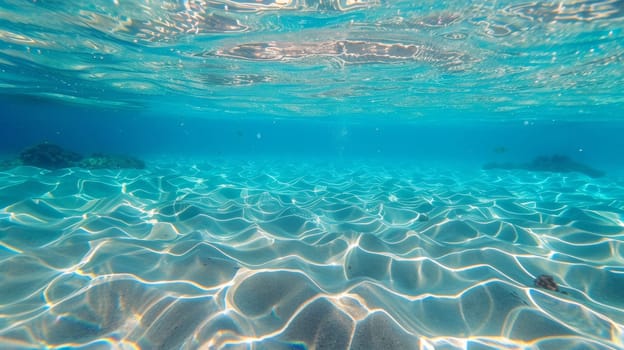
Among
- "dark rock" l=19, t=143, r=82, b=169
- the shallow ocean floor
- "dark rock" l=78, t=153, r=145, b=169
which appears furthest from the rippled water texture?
the shallow ocean floor

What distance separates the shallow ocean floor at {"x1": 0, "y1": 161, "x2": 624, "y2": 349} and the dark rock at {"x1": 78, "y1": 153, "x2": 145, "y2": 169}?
29.5 feet

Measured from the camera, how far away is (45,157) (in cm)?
1532

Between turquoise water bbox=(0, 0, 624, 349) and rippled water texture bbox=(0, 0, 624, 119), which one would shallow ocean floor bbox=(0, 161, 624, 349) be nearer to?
turquoise water bbox=(0, 0, 624, 349)

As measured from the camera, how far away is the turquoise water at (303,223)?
3037 mm

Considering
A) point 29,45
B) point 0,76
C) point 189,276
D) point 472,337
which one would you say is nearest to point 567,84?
point 472,337

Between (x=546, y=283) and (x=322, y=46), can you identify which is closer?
(x=546, y=283)

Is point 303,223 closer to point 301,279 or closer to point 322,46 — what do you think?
point 301,279

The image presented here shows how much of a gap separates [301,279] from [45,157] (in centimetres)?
1820

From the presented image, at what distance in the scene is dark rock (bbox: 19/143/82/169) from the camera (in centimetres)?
1509

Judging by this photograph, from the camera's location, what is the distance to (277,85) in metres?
20.1

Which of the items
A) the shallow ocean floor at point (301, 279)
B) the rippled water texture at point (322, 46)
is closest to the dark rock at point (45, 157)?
the rippled water texture at point (322, 46)

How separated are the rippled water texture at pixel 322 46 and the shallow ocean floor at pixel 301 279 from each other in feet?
19.7

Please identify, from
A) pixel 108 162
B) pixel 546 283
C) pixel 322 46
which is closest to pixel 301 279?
pixel 546 283

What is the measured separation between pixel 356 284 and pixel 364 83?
55.8 ft
